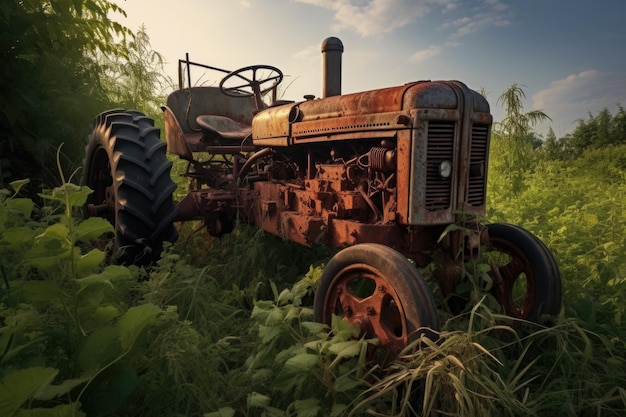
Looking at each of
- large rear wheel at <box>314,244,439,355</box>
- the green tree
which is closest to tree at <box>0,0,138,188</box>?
the green tree

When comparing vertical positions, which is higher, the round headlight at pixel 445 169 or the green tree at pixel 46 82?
the green tree at pixel 46 82

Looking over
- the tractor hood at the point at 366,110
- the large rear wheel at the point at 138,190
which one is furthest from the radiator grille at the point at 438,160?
the large rear wheel at the point at 138,190

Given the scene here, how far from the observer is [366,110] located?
92.3 inches

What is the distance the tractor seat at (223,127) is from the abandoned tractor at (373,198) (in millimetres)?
769

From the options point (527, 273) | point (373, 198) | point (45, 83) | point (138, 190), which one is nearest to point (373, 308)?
point (373, 198)

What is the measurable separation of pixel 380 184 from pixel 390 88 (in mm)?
527

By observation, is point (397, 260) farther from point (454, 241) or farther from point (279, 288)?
point (279, 288)

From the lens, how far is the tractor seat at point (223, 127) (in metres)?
4.25

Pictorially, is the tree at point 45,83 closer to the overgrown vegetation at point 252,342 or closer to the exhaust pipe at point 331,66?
the overgrown vegetation at point 252,342

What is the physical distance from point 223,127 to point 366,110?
2557 millimetres

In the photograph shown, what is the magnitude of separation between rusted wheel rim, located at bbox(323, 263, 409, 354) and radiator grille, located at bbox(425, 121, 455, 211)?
52 cm

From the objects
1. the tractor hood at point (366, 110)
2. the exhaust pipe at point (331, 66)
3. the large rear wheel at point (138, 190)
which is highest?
the exhaust pipe at point (331, 66)

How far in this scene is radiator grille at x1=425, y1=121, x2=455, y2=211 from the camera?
211cm

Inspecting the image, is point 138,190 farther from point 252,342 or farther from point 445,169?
point 445,169
